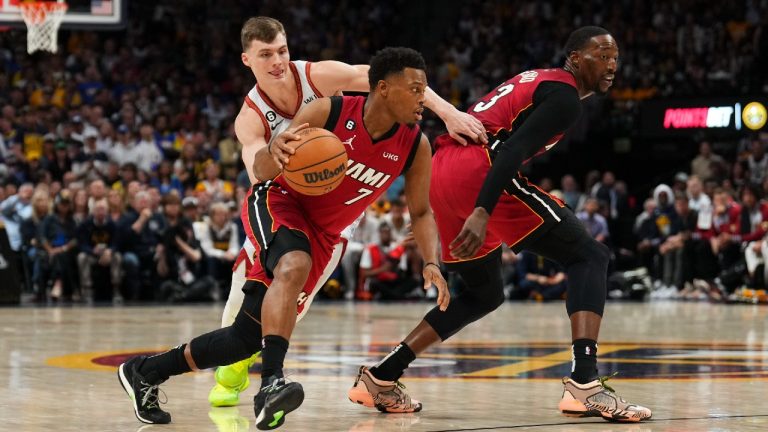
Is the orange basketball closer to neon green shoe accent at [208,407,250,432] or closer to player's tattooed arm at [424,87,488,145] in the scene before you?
player's tattooed arm at [424,87,488,145]

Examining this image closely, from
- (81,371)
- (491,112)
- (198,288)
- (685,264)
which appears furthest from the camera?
(685,264)

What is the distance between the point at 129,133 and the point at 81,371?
12.0m

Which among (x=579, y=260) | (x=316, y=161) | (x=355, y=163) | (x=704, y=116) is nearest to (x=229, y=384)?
(x=355, y=163)

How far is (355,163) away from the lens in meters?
5.55

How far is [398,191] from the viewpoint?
18812mm

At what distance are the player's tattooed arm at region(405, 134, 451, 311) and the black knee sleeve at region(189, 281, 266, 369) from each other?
80 cm

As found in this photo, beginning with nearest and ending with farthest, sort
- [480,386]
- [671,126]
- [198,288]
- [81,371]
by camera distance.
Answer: [480,386]
[81,371]
[198,288]
[671,126]

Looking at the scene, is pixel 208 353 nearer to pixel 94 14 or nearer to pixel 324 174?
pixel 324 174

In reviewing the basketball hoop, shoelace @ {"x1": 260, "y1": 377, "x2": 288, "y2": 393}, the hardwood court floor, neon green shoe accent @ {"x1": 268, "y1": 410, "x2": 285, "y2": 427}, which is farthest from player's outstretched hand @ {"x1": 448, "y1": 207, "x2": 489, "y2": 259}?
the basketball hoop

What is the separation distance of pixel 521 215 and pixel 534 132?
17.5 inches

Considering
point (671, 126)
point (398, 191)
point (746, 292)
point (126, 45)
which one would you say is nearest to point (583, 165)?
point (671, 126)

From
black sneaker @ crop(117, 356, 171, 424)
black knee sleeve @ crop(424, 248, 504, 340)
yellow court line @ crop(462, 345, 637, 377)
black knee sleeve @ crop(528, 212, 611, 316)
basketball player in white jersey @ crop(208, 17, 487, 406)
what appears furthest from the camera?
yellow court line @ crop(462, 345, 637, 377)

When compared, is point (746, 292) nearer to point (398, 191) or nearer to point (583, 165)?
point (398, 191)

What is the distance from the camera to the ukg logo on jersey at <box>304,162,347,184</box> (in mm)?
5207
